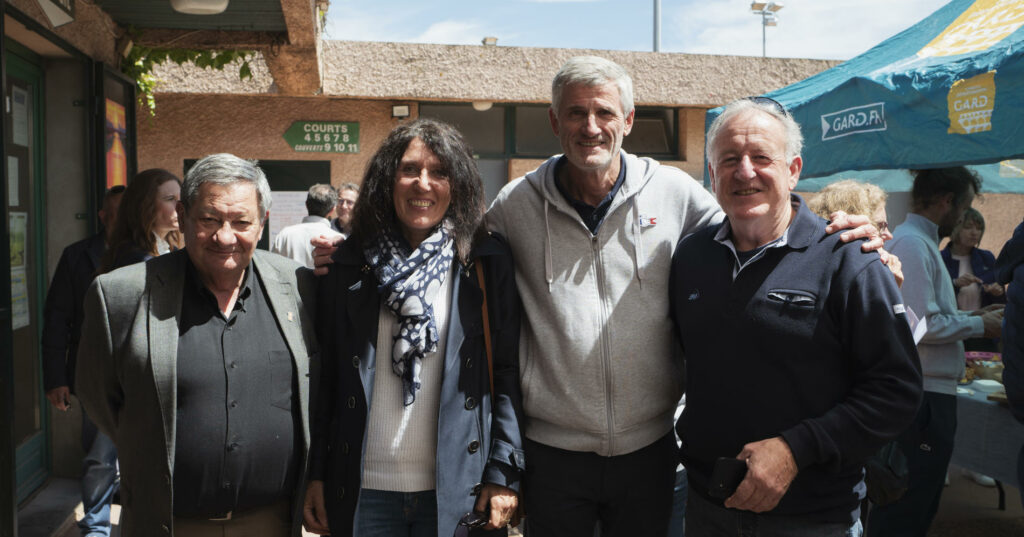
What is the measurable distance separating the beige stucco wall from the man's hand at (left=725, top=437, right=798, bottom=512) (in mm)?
7956

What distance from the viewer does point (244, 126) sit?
30.3 feet

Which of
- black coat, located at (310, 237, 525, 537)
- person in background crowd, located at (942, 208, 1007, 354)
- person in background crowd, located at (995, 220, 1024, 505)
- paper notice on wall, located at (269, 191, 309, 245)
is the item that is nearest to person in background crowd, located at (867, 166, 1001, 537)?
person in background crowd, located at (995, 220, 1024, 505)

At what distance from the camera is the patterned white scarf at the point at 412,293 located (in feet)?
7.11

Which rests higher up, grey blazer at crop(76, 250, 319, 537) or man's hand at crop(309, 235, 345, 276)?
man's hand at crop(309, 235, 345, 276)

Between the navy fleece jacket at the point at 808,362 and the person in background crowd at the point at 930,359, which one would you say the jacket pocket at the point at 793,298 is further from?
the person in background crowd at the point at 930,359

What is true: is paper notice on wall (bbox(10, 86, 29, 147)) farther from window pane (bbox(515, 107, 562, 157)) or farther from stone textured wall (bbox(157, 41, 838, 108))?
window pane (bbox(515, 107, 562, 157))

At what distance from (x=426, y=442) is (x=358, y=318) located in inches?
16.8

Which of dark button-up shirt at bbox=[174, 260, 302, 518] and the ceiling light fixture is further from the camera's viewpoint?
the ceiling light fixture

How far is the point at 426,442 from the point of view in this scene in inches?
86.8

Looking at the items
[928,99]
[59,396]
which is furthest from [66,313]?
[928,99]

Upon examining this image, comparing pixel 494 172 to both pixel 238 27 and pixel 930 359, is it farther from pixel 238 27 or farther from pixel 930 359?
pixel 930 359

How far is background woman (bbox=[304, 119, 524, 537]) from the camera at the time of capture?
86.0 inches

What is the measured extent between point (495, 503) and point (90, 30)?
4.41 m

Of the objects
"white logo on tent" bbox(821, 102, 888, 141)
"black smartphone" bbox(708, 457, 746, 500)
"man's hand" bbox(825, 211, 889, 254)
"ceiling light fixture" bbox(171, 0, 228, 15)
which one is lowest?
"black smartphone" bbox(708, 457, 746, 500)
